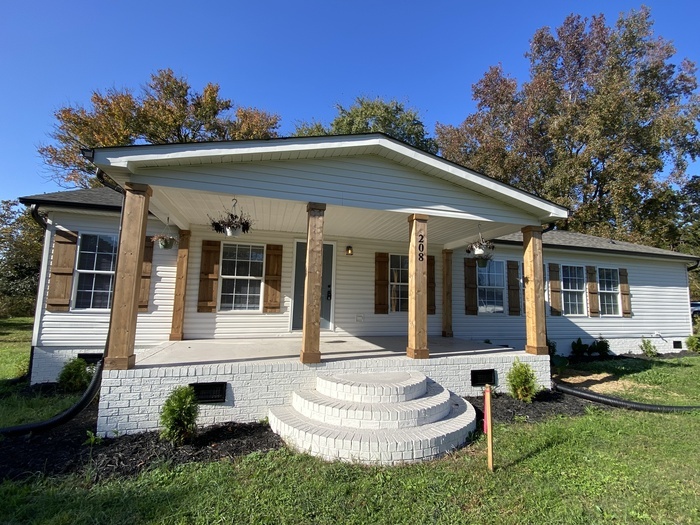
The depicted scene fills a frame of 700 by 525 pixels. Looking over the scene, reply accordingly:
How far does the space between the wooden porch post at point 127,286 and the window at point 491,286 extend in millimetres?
7614

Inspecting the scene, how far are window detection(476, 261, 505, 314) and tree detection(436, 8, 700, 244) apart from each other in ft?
33.0

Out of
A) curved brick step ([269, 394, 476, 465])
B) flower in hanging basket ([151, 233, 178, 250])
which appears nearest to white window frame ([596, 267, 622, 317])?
curved brick step ([269, 394, 476, 465])

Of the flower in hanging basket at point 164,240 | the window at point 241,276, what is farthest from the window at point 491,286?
the flower in hanging basket at point 164,240

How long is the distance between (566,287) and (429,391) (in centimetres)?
726

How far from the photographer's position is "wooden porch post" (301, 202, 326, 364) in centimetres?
451

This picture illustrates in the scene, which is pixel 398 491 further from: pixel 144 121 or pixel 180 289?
pixel 144 121

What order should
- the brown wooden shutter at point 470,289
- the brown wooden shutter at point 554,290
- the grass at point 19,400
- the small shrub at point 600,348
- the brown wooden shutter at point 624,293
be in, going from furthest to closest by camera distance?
the brown wooden shutter at point 624,293
the small shrub at point 600,348
the brown wooden shutter at point 554,290
the brown wooden shutter at point 470,289
the grass at point 19,400

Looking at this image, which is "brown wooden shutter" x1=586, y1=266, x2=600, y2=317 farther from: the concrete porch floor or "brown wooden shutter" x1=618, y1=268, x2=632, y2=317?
the concrete porch floor

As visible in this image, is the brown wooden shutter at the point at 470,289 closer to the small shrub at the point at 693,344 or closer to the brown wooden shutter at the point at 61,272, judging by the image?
the small shrub at the point at 693,344

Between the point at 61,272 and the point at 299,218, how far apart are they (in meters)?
4.43

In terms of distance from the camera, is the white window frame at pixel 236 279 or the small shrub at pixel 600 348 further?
the small shrub at pixel 600 348

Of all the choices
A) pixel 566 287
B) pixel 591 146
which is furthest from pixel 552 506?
pixel 591 146

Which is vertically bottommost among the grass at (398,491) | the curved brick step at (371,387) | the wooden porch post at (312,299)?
the grass at (398,491)

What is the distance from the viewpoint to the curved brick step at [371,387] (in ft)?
12.9
